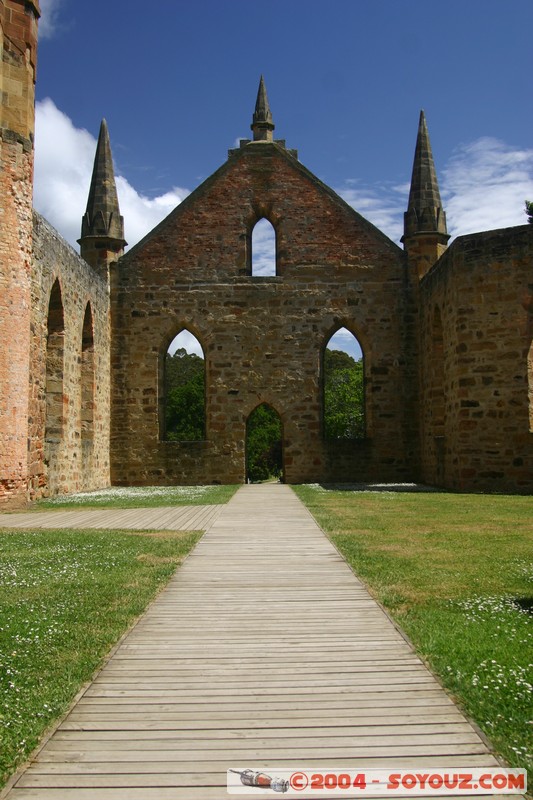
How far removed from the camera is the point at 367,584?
607 centimetres

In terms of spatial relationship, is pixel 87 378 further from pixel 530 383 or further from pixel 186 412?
pixel 186 412

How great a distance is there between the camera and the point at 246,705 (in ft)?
11.4

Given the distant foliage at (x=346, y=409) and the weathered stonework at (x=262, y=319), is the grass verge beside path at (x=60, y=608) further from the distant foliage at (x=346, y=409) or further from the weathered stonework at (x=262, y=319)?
the distant foliage at (x=346, y=409)

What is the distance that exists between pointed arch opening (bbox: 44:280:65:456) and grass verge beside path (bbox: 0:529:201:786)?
798 cm

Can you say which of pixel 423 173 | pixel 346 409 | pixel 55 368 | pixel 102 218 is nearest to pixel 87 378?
pixel 55 368

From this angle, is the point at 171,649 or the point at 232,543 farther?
the point at 232,543

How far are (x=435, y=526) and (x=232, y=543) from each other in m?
2.87

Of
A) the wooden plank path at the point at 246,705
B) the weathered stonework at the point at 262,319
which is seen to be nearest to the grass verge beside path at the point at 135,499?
the weathered stonework at the point at 262,319

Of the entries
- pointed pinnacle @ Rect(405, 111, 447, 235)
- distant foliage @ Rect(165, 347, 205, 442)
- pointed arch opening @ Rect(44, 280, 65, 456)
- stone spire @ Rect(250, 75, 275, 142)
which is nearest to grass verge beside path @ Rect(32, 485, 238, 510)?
pointed arch opening @ Rect(44, 280, 65, 456)

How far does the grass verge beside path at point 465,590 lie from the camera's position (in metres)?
3.44

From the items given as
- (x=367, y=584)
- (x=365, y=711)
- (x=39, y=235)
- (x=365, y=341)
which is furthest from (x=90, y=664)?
(x=365, y=341)

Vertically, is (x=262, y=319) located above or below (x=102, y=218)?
below

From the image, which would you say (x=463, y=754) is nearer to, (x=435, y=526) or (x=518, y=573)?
(x=518, y=573)

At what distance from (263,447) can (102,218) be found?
20.9 metres
